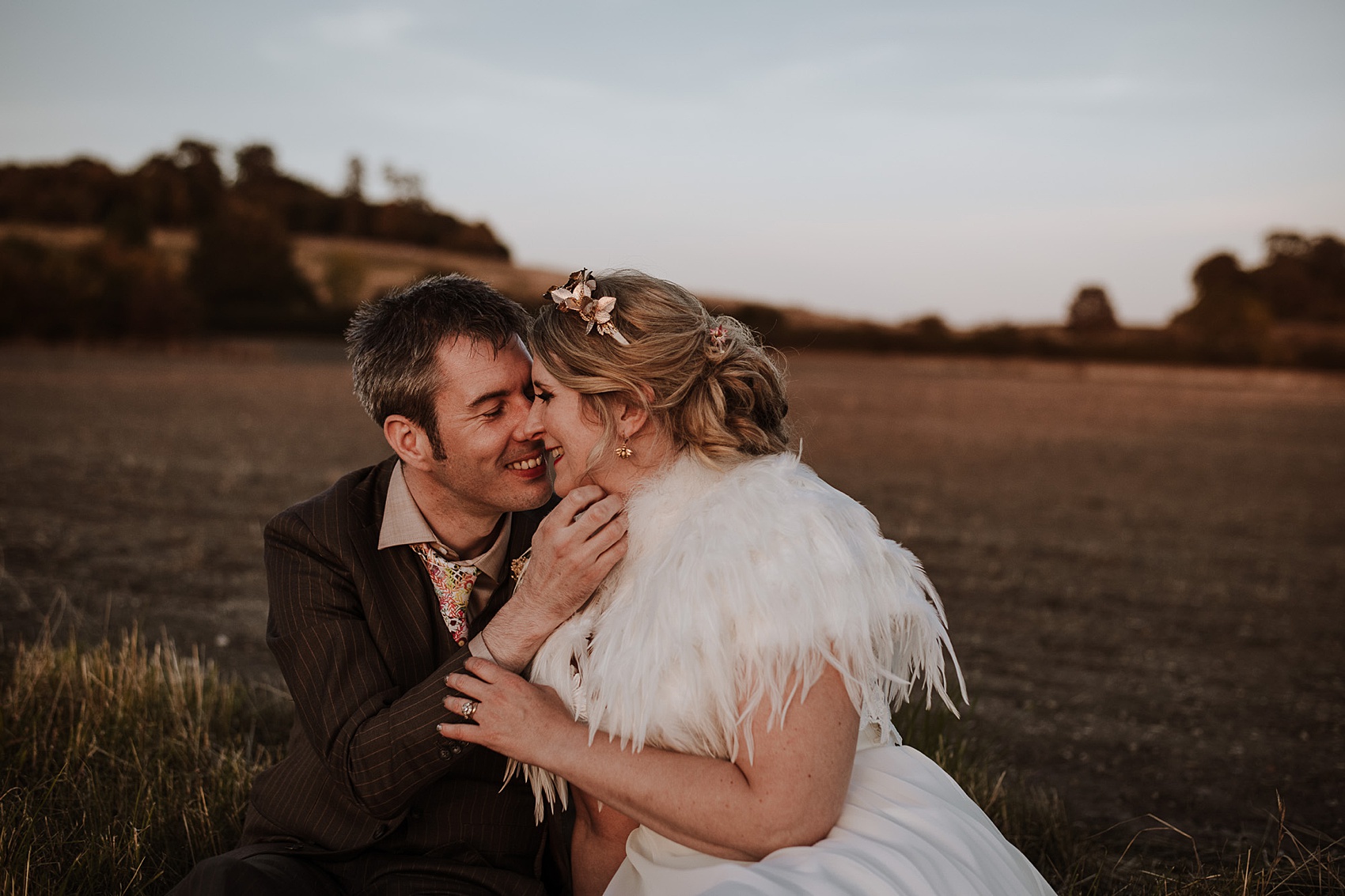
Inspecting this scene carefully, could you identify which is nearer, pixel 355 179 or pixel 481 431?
pixel 481 431

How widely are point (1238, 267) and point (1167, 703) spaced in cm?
8546

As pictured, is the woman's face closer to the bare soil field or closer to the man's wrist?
the man's wrist

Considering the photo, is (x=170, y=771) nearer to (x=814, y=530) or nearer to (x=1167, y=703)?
(x=814, y=530)

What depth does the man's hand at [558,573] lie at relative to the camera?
2.51 meters

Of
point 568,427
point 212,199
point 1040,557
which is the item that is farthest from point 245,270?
point 568,427

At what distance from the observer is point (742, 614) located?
2332 mm

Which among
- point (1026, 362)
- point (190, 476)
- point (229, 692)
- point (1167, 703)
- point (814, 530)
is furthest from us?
point (1026, 362)

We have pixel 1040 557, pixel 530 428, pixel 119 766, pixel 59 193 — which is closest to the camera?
pixel 530 428

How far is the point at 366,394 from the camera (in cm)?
330

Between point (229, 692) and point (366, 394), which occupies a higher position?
point (366, 394)

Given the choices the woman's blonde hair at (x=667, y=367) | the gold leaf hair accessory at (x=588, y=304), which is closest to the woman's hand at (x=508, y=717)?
the woman's blonde hair at (x=667, y=367)

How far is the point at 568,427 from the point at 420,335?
0.73 m

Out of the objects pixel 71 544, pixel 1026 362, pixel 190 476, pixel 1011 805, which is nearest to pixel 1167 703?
pixel 1011 805

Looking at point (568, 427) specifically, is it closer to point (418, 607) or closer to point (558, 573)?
point (558, 573)
